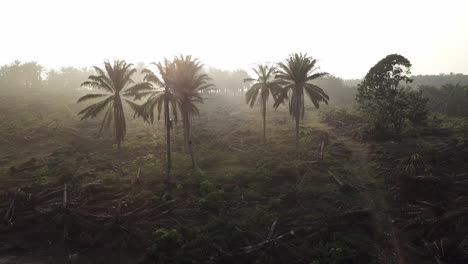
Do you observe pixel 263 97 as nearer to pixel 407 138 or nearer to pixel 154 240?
pixel 407 138

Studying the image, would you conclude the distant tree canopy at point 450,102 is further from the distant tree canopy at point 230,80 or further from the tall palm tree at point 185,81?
the distant tree canopy at point 230,80

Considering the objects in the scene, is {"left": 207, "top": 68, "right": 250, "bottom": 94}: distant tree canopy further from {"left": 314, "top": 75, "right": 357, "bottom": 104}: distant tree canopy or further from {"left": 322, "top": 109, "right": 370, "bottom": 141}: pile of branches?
{"left": 322, "top": 109, "right": 370, "bottom": 141}: pile of branches

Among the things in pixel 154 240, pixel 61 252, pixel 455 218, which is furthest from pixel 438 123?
pixel 61 252

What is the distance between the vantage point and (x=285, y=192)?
84.0 ft

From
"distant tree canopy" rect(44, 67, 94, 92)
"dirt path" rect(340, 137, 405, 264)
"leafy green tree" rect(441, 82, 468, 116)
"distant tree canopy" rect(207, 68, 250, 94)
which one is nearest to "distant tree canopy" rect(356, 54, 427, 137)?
"dirt path" rect(340, 137, 405, 264)

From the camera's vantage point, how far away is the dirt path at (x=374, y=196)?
1776 cm

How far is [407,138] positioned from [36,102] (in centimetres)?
6309

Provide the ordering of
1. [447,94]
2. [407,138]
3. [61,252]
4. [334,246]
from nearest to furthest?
[334,246] → [61,252] → [407,138] → [447,94]

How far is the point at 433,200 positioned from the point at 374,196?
3.61 metres

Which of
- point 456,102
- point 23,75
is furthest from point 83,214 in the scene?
point 23,75

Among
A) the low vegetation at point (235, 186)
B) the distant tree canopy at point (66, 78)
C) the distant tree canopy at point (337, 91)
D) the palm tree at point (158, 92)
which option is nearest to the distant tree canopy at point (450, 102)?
the low vegetation at point (235, 186)

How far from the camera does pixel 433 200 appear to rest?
2200cm

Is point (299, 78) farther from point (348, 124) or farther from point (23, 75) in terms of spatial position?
point (23, 75)

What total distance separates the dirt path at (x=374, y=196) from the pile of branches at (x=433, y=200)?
2.25 ft
